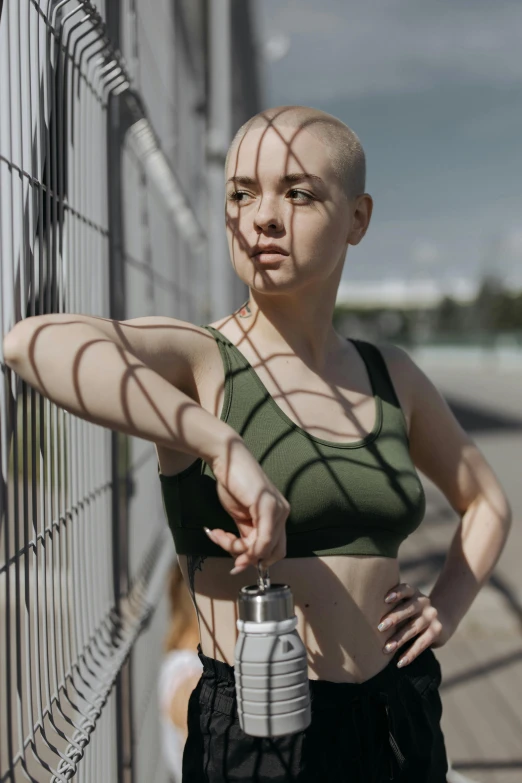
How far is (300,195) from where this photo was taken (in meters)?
1.30

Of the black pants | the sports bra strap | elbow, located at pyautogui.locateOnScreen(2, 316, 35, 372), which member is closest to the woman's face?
the sports bra strap

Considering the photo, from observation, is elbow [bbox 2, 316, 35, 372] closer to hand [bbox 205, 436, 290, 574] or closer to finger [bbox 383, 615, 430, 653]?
hand [bbox 205, 436, 290, 574]

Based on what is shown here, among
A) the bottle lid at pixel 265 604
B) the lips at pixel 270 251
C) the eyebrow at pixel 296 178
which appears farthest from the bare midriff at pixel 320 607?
the eyebrow at pixel 296 178

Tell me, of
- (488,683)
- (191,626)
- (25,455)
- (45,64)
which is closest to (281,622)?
(25,455)

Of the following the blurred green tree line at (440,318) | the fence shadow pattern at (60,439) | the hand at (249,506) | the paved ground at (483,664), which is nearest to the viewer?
the hand at (249,506)

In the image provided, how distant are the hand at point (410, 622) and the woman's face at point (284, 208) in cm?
55

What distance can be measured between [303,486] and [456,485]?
→ 489 mm

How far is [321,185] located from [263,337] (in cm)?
29

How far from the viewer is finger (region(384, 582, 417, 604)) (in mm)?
1418

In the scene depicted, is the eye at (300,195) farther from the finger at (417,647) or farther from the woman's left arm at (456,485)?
the finger at (417,647)

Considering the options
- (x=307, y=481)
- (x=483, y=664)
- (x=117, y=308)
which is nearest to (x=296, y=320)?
(x=307, y=481)

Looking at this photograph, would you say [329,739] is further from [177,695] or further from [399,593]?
[177,695]

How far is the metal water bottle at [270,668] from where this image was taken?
105cm

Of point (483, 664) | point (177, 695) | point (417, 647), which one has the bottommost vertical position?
point (483, 664)
